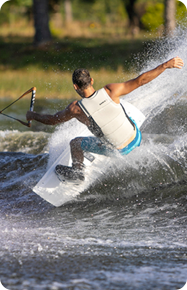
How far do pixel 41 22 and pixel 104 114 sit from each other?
1591 cm

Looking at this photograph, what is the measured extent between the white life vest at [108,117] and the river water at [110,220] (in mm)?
763

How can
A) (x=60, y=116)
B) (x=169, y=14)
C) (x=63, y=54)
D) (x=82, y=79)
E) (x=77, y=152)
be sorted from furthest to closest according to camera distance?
(x=63, y=54)
(x=169, y=14)
(x=77, y=152)
(x=60, y=116)
(x=82, y=79)

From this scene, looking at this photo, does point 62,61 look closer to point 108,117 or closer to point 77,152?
point 77,152

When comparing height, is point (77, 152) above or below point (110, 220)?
above

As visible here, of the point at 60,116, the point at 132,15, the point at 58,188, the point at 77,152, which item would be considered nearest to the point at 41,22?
the point at 132,15

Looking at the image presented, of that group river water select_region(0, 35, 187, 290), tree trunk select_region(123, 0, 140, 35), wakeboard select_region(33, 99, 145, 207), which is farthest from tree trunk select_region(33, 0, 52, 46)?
wakeboard select_region(33, 99, 145, 207)

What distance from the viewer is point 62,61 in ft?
60.8

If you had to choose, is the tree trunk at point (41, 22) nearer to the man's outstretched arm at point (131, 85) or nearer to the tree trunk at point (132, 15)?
the tree trunk at point (132, 15)

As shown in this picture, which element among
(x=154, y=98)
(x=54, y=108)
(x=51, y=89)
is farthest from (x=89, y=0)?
(x=154, y=98)

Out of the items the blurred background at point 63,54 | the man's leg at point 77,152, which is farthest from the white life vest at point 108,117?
the blurred background at point 63,54

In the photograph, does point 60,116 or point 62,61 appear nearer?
point 60,116

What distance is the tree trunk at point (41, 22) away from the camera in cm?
1916

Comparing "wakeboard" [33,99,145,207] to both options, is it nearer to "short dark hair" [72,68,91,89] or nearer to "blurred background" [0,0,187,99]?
"short dark hair" [72,68,91,89]

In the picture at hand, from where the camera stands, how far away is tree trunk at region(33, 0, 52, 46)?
1916cm
